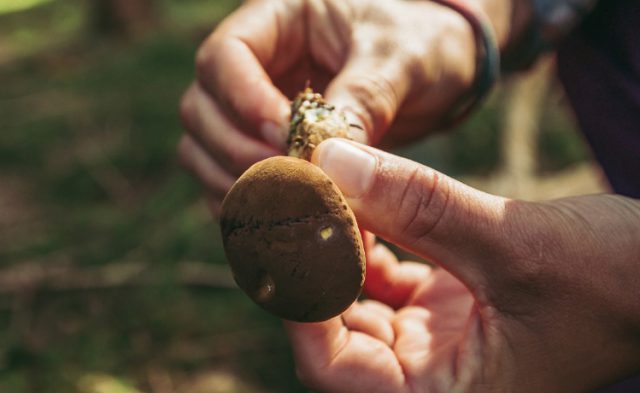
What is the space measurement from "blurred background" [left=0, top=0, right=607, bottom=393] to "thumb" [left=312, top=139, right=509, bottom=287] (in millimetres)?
928

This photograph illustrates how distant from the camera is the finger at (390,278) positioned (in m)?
1.62

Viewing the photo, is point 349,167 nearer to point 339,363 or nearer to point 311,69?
point 339,363

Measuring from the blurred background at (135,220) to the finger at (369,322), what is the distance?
1.73ft

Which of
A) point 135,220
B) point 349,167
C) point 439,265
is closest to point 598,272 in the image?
point 439,265

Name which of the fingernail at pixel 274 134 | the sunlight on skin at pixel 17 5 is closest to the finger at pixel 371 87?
the fingernail at pixel 274 134

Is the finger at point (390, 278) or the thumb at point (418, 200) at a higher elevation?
the thumb at point (418, 200)

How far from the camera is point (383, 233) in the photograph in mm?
1177

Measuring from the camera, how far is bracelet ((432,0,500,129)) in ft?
5.85

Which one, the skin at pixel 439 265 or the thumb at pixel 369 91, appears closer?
the skin at pixel 439 265

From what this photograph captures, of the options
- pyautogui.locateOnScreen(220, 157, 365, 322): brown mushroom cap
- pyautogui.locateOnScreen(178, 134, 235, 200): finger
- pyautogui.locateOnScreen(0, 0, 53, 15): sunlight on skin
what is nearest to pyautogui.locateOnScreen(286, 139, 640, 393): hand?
pyautogui.locateOnScreen(220, 157, 365, 322): brown mushroom cap

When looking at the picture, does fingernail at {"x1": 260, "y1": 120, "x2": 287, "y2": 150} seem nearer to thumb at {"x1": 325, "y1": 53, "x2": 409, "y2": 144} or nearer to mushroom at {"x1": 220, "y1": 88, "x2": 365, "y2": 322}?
thumb at {"x1": 325, "y1": 53, "x2": 409, "y2": 144}

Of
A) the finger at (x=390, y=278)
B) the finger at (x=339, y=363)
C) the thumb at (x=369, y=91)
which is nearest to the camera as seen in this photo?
the finger at (x=339, y=363)

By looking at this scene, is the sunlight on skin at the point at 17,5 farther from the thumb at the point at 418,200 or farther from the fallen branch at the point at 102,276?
the thumb at the point at 418,200

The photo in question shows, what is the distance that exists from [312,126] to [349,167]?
0.71ft
